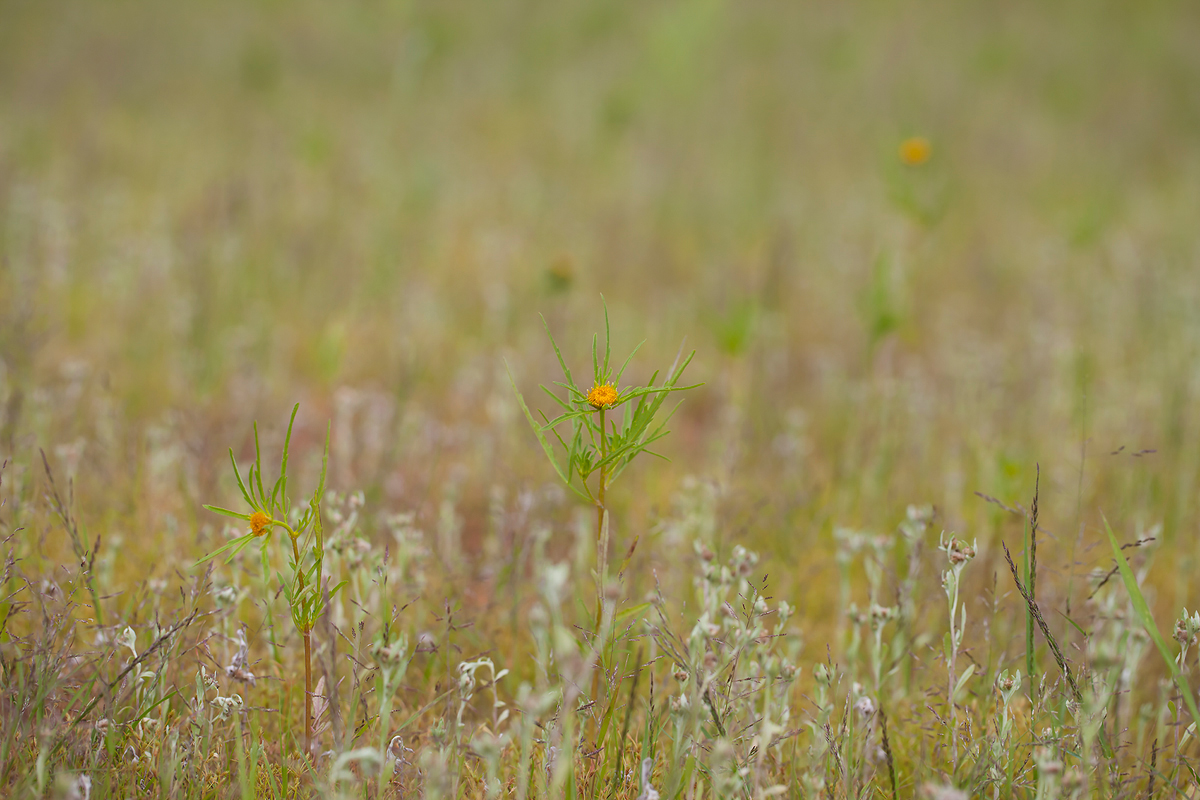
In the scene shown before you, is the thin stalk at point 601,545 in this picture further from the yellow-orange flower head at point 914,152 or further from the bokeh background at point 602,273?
the yellow-orange flower head at point 914,152

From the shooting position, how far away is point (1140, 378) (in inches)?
143

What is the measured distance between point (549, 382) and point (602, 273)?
2243 mm

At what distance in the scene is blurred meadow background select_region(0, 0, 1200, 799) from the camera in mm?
1388

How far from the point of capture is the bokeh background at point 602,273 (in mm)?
2576

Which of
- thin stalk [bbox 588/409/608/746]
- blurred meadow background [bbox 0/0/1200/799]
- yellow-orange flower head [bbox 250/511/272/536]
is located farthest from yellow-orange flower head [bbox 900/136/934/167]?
yellow-orange flower head [bbox 250/511/272/536]

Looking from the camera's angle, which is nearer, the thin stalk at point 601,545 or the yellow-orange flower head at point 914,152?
the thin stalk at point 601,545

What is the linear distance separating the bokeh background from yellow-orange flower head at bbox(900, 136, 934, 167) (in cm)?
7

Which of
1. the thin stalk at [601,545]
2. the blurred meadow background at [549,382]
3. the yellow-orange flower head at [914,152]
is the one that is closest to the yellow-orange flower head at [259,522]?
the blurred meadow background at [549,382]

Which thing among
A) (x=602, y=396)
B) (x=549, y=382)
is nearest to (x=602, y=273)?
(x=549, y=382)

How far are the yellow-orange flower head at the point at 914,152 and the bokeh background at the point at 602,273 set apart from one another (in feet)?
0.23

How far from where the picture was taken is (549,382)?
317 centimetres

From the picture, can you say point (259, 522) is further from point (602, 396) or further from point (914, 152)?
point (914, 152)

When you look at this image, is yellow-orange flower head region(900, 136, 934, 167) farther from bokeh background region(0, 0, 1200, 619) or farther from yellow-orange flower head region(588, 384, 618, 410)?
yellow-orange flower head region(588, 384, 618, 410)

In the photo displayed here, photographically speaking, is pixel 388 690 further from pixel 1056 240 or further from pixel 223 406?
pixel 1056 240
